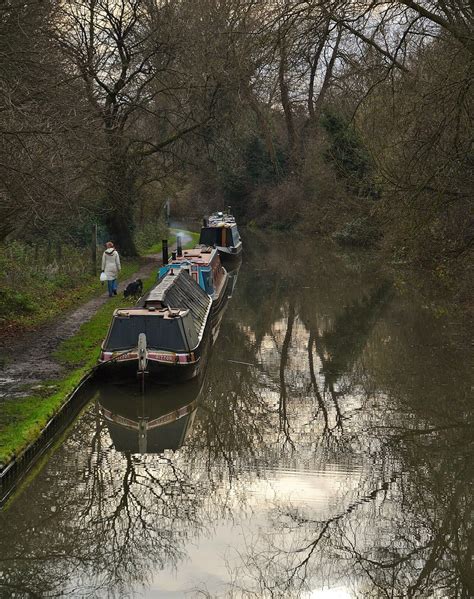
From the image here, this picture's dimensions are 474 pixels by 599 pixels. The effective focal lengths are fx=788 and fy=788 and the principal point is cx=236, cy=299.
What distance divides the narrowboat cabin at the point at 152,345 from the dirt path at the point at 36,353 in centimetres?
92

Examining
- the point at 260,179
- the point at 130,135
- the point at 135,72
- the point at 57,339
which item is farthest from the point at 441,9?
the point at 260,179

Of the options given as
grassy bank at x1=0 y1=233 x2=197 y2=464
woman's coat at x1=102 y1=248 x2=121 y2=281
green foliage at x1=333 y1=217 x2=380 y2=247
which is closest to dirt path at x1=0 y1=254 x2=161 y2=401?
grassy bank at x1=0 y1=233 x2=197 y2=464

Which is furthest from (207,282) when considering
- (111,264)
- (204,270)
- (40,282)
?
(40,282)

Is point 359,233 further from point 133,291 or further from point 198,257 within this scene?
point 133,291

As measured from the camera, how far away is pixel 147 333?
12516 mm

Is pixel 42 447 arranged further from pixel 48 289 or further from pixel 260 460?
pixel 48 289

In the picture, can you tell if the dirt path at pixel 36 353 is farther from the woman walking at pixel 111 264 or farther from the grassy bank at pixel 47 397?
the woman walking at pixel 111 264

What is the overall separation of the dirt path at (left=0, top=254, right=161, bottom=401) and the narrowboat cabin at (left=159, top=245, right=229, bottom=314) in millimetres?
2298

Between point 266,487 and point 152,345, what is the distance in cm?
408

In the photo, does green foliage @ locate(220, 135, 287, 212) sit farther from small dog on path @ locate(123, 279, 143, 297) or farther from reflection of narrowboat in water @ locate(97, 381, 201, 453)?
reflection of narrowboat in water @ locate(97, 381, 201, 453)

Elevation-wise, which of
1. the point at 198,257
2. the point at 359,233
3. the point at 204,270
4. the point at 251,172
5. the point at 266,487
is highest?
the point at 251,172

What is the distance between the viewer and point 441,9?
1202 centimetres

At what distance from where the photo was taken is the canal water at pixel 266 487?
7.09 meters

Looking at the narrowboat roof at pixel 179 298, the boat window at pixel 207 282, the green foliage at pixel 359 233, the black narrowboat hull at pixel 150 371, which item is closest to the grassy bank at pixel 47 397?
the black narrowboat hull at pixel 150 371
